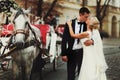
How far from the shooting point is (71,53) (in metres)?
9.93

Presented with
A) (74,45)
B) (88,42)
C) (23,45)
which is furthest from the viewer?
(23,45)

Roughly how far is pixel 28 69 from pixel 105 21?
6626 cm

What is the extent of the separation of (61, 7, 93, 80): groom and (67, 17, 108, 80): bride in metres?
0.12

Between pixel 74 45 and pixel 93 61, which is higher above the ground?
pixel 74 45

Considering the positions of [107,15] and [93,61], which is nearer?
[93,61]

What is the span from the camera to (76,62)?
33.0ft

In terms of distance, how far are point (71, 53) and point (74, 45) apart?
158mm

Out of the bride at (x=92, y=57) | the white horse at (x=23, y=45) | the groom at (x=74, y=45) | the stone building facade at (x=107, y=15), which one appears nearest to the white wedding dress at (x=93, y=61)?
the bride at (x=92, y=57)

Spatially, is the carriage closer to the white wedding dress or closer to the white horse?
the white horse

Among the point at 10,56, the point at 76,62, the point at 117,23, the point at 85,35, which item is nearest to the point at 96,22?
the point at 85,35

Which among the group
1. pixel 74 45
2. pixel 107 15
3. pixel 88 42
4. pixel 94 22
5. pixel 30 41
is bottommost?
pixel 107 15

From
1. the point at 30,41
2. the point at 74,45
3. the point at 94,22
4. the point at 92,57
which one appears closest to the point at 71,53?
the point at 74,45

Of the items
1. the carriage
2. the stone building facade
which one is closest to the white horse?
the carriage

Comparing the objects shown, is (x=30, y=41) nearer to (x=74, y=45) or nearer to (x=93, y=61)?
(x=74, y=45)
